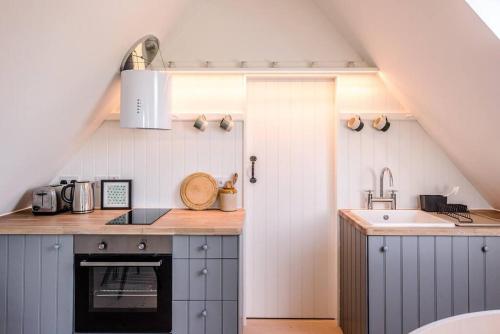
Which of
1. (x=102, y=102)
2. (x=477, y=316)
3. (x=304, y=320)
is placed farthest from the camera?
(x=304, y=320)

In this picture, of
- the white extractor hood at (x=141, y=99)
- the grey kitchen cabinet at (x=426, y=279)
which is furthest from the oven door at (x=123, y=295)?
the grey kitchen cabinet at (x=426, y=279)

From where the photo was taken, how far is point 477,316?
1045 mm

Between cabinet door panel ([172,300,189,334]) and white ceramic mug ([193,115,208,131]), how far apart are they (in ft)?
4.11

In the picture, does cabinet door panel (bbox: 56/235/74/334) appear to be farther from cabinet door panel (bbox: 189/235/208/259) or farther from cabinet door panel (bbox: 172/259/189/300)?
cabinet door panel (bbox: 189/235/208/259)

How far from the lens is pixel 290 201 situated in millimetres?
2982

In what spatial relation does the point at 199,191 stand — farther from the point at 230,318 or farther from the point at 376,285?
the point at 376,285

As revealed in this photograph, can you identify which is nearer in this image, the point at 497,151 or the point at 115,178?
the point at 497,151

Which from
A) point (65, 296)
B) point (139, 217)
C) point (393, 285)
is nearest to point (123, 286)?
point (65, 296)

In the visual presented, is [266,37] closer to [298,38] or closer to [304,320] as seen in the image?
[298,38]

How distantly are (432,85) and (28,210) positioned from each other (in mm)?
2887

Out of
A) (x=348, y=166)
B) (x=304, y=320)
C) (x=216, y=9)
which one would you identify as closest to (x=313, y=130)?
(x=348, y=166)

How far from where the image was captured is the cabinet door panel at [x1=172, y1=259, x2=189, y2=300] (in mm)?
2129

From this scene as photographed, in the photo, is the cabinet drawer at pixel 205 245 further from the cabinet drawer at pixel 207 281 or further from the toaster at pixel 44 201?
the toaster at pixel 44 201

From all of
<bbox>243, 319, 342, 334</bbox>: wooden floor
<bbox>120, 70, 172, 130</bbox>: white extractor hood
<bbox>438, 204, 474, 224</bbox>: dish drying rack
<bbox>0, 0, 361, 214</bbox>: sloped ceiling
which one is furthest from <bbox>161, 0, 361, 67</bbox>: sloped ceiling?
<bbox>243, 319, 342, 334</bbox>: wooden floor
